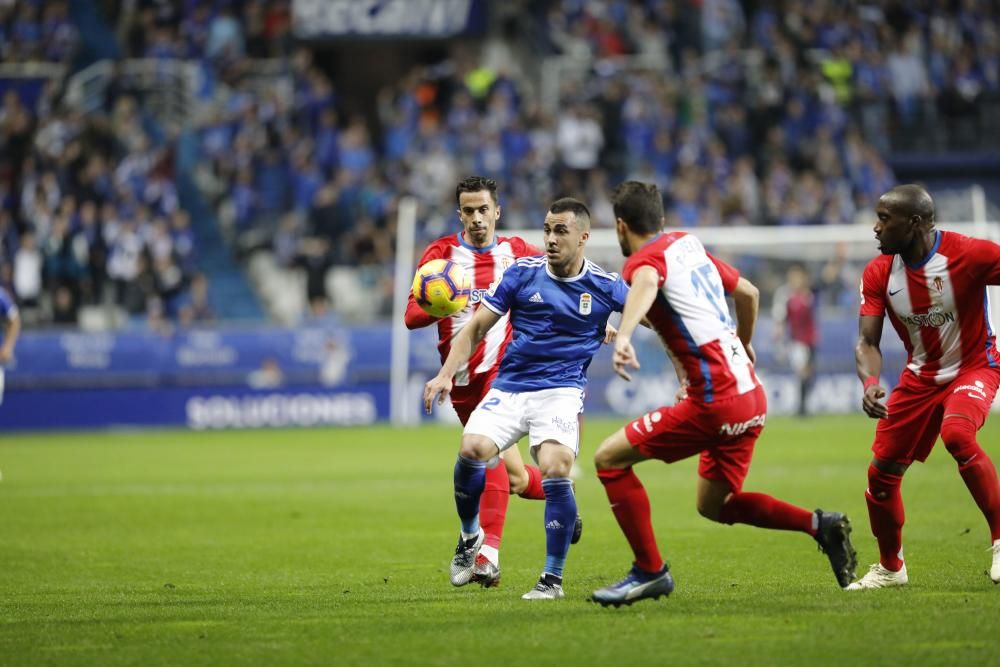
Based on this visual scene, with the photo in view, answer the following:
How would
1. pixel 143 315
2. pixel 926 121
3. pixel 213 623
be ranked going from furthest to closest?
pixel 926 121 → pixel 143 315 → pixel 213 623

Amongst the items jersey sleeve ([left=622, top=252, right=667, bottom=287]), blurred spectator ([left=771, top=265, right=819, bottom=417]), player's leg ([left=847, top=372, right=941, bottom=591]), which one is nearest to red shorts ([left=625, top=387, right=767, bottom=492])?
jersey sleeve ([left=622, top=252, right=667, bottom=287])

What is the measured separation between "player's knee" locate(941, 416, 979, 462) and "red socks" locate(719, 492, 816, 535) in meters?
0.91

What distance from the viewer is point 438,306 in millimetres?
9414

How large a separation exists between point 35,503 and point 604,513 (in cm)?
593

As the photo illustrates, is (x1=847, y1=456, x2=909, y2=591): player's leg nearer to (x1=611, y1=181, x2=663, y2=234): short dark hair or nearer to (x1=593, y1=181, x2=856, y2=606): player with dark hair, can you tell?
(x1=593, y1=181, x2=856, y2=606): player with dark hair

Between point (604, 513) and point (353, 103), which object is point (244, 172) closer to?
point (353, 103)

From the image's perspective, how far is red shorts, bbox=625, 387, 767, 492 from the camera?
7.71 m

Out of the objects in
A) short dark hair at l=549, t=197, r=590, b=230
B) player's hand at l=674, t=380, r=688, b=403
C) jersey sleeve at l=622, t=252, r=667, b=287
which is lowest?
player's hand at l=674, t=380, r=688, b=403

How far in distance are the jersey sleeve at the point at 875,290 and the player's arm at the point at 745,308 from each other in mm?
751

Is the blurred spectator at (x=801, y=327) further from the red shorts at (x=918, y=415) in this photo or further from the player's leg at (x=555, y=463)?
the player's leg at (x=555, y=463)

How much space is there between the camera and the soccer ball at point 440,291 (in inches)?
369

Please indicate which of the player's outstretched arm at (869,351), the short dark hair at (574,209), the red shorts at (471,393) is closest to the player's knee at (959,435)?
the player's outstretched arm at (869,351)

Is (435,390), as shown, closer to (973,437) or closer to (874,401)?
(874,401)

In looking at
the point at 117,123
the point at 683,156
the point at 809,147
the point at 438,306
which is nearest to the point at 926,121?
the point at 809,147
